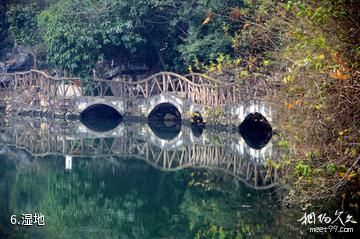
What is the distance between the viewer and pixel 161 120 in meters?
32.4

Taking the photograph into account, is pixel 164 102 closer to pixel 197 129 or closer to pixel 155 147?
pixel 197 129

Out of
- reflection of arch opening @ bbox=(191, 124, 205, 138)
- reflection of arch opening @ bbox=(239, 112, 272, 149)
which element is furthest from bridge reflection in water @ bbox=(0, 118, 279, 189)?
reflection of arch opening @ bbox=(239, 112, 272, 149)

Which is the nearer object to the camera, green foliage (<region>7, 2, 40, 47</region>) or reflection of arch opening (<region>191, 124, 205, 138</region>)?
reflection of arch opening (<region>191, 124, 205, 138</region>)

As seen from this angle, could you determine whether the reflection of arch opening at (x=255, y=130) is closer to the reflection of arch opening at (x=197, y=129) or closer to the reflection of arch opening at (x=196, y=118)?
the reflection of arch opening at (x=197, y=129)

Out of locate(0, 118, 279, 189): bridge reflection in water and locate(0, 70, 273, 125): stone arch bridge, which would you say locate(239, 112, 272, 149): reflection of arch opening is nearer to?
locate(0, 118, 279, 189): bridge reflection in water

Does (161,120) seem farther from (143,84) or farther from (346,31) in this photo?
(346,31)

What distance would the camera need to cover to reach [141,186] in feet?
53.5

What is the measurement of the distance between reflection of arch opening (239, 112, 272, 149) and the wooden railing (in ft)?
3.40

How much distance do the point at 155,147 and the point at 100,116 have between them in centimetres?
1264

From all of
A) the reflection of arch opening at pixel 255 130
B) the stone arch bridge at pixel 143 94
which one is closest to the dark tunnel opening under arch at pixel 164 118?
the stone arch bridge at pixel 143 94

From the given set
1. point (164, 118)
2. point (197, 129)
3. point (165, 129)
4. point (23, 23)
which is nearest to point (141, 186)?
point (197, 129)

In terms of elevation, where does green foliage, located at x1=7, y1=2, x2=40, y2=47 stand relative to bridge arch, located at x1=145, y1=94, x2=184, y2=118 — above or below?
above

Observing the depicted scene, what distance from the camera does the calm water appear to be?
12.2 m

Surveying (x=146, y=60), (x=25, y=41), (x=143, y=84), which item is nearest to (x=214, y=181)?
(x=143, y=84)
